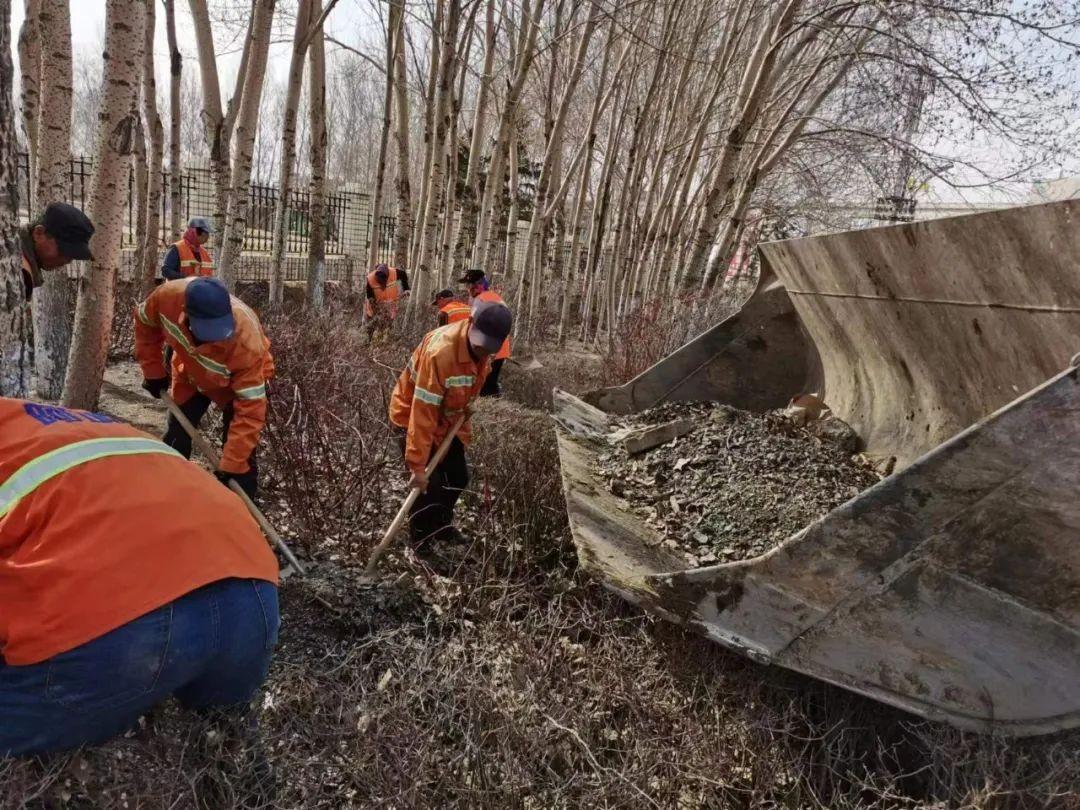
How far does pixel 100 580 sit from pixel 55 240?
2729mm

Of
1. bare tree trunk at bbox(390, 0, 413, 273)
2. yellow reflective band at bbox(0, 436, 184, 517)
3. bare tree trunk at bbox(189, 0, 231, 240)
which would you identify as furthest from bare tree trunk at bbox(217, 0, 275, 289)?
yellow reflective band at bbox(0, 436, 184, 517)

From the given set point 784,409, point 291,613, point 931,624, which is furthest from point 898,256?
point 291,613

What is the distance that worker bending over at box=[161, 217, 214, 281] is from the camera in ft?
23.7

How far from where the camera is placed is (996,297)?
2678 mm

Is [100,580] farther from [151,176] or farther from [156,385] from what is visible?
[151,176]

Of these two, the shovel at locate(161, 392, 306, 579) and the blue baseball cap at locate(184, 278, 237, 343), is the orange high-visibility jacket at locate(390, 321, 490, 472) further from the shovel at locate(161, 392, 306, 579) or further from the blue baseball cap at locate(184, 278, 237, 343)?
the blue baseball cap at locate(184, 278, 237, 343)

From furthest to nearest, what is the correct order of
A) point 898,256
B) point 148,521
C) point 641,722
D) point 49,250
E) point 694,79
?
point 694,79, point 49,250, point 898,256, point 641,722, point 148,521

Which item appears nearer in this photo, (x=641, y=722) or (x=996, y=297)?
(x=641, y=722)

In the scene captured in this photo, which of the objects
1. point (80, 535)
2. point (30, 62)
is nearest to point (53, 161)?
point (30, 62)

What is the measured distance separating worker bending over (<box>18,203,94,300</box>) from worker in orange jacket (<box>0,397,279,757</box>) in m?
2.26

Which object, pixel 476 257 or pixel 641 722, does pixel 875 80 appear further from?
pixel 641 722

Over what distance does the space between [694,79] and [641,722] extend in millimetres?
14154

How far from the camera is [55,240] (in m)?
3.38

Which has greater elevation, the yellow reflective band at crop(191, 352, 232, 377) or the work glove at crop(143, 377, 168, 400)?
the yellow reflective band at crop(191, 352, 232, 377)
